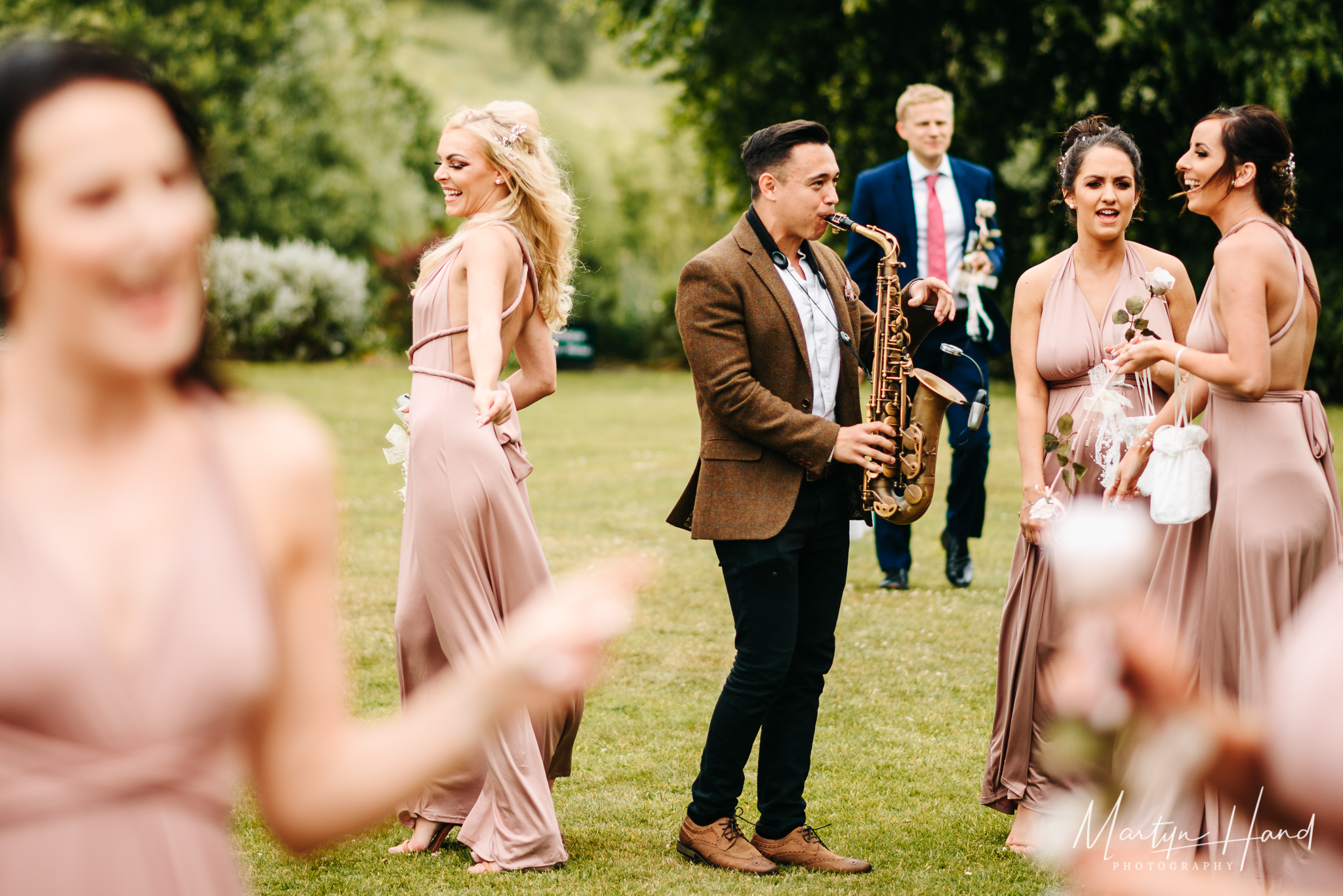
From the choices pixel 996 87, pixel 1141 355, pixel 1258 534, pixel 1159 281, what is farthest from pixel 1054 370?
pixel 996 87

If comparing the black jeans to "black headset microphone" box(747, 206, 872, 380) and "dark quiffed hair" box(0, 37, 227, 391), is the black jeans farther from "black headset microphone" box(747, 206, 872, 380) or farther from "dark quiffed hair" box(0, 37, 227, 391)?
"dark quiffed hair" box(0, 37, 227, 391)

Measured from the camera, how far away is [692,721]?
21.4ft

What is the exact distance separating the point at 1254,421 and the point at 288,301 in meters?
26.4

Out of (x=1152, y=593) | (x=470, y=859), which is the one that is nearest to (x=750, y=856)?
(x=470, y=859)

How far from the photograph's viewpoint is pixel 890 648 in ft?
25.5

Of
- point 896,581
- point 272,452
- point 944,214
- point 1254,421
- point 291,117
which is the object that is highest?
point 291,117

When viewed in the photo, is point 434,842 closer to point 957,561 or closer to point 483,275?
point 483,275

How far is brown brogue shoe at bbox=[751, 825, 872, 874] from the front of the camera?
188 inches

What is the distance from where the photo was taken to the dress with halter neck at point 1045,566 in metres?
4.90

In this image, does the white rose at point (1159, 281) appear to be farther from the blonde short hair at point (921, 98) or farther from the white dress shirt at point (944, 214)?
the blonde short hair at point (921, 98)

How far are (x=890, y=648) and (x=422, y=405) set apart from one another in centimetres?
390

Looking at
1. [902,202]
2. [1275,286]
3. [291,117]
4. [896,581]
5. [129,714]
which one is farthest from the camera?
→ [291,117]

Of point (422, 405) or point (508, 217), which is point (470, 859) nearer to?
point (422, 405)

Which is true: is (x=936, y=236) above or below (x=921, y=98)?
below
